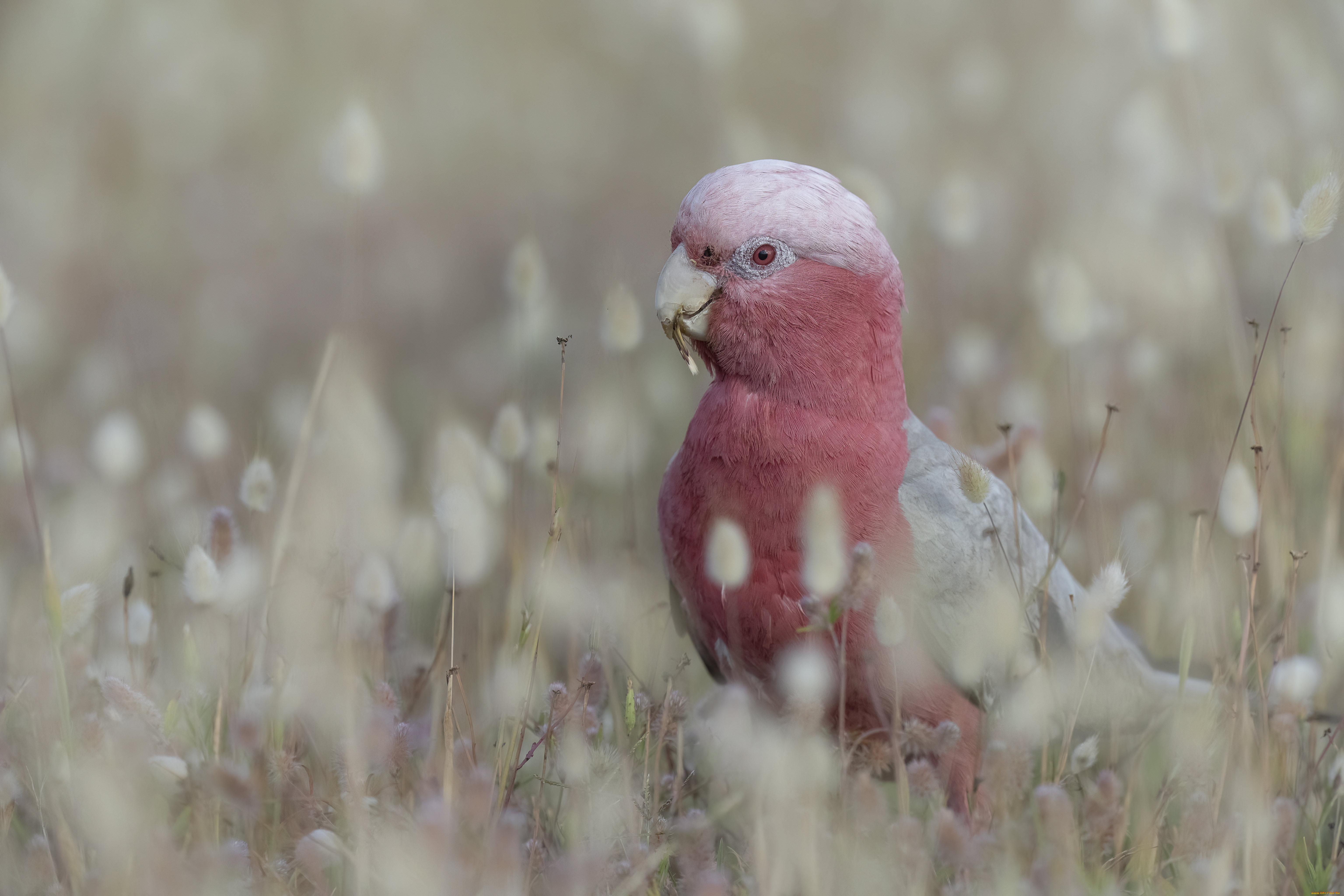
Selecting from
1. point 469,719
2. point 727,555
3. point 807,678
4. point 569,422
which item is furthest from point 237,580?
point 569,422

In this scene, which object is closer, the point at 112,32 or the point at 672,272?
the point at 672,272

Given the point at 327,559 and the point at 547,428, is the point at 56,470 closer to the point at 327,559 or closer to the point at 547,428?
the point at 327,559

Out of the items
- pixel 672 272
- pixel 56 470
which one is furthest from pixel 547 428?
pixel 56 470

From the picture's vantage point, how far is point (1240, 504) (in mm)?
2164

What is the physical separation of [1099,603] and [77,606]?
5.57 ft

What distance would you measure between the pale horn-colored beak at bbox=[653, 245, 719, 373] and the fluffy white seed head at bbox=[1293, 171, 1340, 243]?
1.10 metres

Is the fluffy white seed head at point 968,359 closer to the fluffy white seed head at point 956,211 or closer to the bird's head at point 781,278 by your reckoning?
the fluffy white seed head at point 956,211

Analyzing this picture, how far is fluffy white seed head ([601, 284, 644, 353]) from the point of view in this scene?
2.54 meters

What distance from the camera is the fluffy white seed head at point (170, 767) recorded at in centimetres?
188

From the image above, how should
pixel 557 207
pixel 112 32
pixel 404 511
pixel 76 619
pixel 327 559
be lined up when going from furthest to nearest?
pixel 557 207 < pixel 112 32 < pixel 404 511 < pixel 327 559 < pixel 76 619

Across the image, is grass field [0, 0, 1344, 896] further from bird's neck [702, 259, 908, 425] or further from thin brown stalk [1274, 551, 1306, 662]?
bird's neck [702, 259, 908, 425]

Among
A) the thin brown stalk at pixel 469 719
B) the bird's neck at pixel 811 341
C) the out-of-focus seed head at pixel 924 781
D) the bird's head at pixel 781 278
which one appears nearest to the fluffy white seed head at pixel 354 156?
the bird's head at pixel 781 278

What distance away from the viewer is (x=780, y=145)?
5598 mm

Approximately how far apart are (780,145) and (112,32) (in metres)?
3.47
